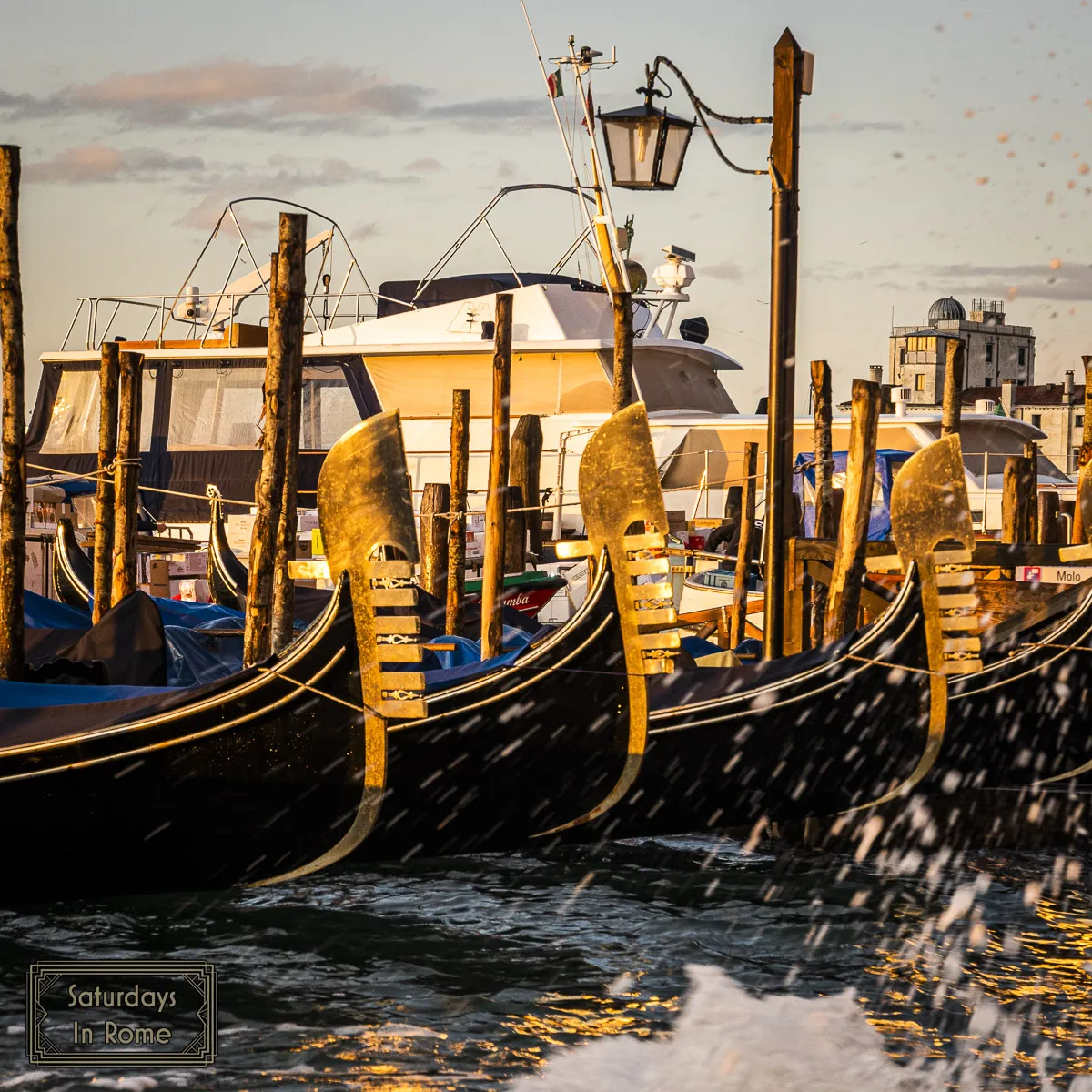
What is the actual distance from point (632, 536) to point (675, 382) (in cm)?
1356

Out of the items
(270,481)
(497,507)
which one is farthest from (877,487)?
(270,481)

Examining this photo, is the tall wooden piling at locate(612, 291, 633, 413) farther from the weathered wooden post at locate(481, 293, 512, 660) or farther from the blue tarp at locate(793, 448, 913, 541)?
the blue tarp at locate(793, 448, 913, 541)

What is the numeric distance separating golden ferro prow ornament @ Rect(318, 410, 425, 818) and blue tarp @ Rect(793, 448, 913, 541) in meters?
8.79

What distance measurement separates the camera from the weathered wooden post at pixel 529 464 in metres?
15.8

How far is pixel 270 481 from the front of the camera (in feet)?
25.6

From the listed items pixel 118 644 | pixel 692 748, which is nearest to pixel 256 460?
pixel 118 644

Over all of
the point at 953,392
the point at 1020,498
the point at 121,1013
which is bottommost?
the point at 121,1013

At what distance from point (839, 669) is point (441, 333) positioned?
13.4 m

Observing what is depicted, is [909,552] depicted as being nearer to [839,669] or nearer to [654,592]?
[839,669]

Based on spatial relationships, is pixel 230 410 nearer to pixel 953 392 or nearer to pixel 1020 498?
pixel 953 392

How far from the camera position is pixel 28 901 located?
6180mm

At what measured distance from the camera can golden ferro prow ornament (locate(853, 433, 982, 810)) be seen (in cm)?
750

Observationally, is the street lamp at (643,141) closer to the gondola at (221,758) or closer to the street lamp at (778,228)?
the street lamp at (778,228)

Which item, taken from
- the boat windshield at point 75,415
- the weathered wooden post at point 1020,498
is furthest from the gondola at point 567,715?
the boat windshield at point 75,415
